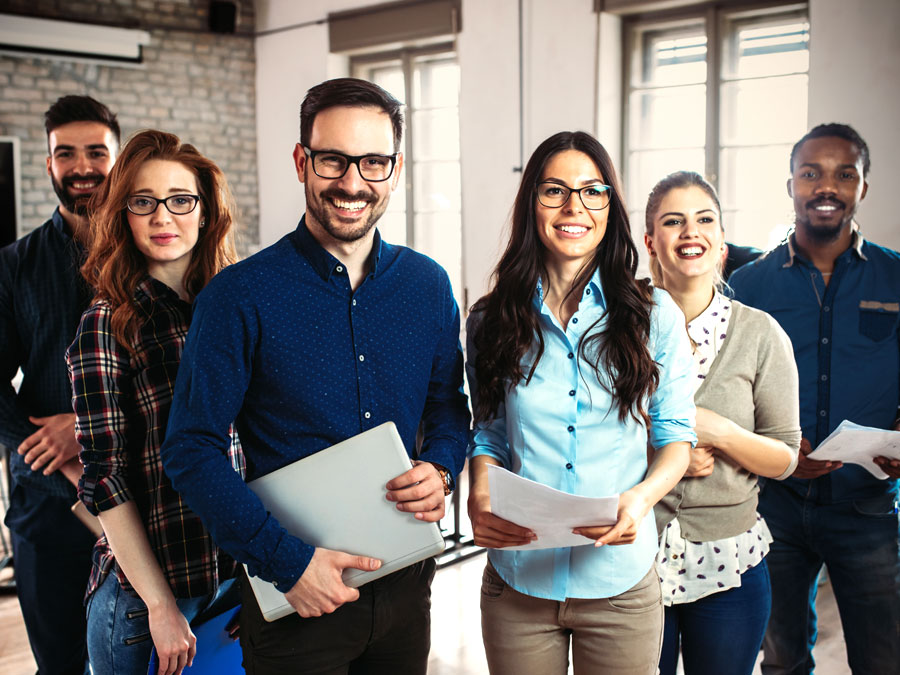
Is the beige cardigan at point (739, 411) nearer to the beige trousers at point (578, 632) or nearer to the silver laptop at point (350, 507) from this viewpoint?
the beige trousers at point (578, 632)

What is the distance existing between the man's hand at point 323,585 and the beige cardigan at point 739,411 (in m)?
0.75

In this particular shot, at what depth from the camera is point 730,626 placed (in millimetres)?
1767

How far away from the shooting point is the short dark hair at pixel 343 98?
4.71ft

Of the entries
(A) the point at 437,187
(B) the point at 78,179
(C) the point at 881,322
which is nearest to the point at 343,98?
(B) the point at 78,179

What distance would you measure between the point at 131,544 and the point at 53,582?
788 millimetres

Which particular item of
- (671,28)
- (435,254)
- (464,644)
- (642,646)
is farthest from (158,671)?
(435,254)

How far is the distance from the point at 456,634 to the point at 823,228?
2.12 metres

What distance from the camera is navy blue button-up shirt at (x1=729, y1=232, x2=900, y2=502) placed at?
2.26m

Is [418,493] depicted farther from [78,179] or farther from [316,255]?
[78,179]

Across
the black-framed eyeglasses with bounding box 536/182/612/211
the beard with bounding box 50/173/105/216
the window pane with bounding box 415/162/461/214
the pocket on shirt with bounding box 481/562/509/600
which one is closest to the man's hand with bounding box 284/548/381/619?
the pocket on shirt with bounding box 481/562/509/600

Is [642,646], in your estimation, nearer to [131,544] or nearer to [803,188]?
[131,544]

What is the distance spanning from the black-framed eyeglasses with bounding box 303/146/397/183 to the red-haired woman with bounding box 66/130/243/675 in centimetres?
44

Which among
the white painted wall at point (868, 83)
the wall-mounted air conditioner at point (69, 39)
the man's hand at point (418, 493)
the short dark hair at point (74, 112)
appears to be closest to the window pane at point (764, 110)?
the white painted wall at point (868, 83)

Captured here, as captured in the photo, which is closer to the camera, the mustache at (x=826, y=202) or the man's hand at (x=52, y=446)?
the man's hand at (x=52, y=446)
